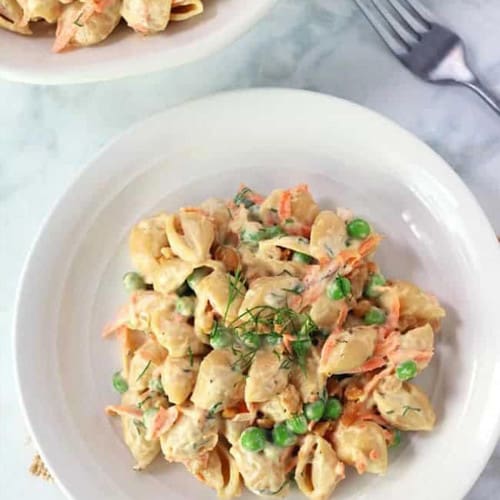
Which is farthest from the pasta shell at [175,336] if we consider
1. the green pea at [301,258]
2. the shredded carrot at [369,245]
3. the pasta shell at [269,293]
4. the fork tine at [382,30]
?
the fork tine at [382,30]

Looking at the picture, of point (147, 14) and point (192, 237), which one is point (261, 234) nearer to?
point (192, 237)

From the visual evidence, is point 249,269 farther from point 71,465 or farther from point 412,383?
point 71,465

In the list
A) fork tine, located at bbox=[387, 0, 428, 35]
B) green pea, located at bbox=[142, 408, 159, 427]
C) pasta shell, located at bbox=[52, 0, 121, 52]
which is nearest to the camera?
pasta shell, located at bbox=[52, 0, 121, 52]

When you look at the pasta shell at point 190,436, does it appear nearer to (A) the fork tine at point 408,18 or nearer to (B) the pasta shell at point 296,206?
(B) the pasta shell at point 296,206

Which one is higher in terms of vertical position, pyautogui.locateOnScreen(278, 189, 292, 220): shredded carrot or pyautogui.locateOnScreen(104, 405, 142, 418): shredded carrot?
pyautogui.locateOnScreen(278, 189, 292, 220): shredded carrot

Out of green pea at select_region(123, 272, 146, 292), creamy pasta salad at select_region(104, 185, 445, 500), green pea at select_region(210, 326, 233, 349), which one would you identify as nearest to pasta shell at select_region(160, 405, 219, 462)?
creamy pasta salad at select_region(104, 185, 445, 500)

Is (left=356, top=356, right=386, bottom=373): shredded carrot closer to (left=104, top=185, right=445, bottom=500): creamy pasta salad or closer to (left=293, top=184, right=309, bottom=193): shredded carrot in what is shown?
(left=104, top=185, right=445, bottom=500): creamy pasta salad
